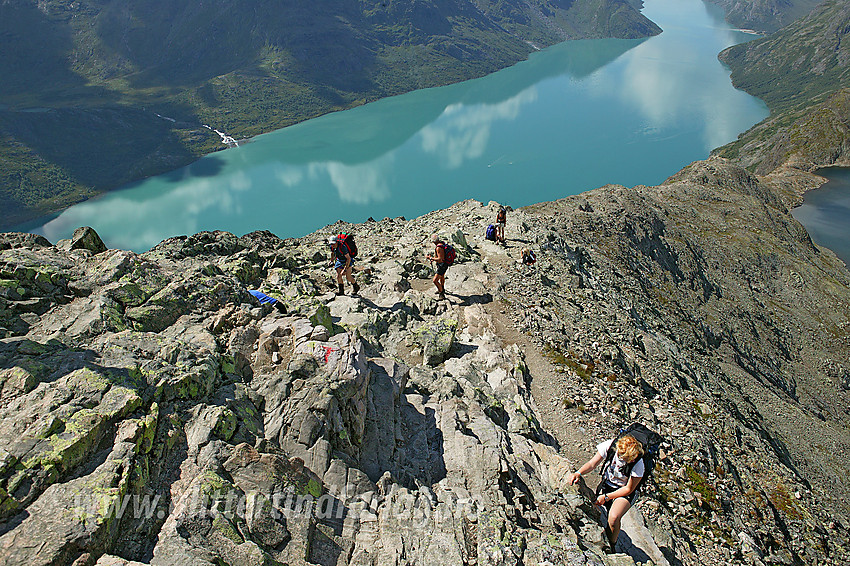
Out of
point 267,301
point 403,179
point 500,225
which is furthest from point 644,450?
point 403,179

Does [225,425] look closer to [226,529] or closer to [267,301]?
[226,529]

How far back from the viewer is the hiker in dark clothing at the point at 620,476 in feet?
29.1

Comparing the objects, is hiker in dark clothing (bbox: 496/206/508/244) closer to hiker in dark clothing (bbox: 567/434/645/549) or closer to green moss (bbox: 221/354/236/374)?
hiker in dark clothing (bbox: 567/434/645/549)

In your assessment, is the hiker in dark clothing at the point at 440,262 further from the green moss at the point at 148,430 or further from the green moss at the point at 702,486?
the green moss at the point at 148,430

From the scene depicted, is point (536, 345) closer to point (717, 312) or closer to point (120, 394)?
point (120, 394)

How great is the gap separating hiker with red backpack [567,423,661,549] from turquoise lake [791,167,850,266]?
396 feet

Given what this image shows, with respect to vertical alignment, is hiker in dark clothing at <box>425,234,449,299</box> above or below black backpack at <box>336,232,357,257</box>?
below

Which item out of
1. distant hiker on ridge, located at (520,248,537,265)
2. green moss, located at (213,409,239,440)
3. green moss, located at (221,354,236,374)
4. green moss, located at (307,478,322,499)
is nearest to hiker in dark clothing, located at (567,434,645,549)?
green moss, located at (307,478,322,499)

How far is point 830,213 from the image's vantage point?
120 m

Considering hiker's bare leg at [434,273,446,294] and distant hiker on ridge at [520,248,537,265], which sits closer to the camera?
hiker's bare leg at [434,273,446,294]

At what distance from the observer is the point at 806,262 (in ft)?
220

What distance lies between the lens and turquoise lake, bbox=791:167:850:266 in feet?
343

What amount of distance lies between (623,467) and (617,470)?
0.20m

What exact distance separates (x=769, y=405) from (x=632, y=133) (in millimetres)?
174822
